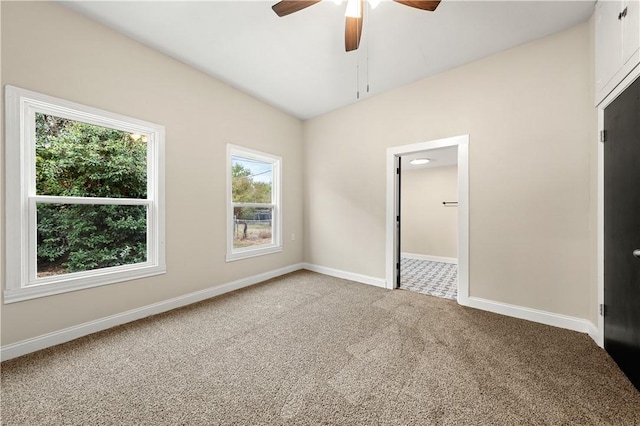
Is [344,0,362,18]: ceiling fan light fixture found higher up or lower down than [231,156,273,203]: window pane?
higher up

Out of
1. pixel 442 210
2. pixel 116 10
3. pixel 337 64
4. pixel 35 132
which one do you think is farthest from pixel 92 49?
pixel 442 210

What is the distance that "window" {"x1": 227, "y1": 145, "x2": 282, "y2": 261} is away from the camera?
3412mm

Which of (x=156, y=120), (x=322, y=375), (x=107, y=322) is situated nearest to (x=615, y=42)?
(x=322, y=375)

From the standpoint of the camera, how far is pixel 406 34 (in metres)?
2.33

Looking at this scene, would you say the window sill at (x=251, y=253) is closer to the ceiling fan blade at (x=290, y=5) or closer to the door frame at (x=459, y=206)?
the door frame at (x=459, y=206)

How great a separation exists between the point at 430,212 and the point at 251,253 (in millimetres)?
4580

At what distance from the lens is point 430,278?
4176 mm

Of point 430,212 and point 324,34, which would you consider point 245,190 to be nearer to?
point 324,34

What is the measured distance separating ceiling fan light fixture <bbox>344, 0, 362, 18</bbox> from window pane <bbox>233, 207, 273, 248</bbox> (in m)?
2.70

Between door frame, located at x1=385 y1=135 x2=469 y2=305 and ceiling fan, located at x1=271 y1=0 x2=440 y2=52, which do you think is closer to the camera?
ceiling fan, located at x1=271 y1=0 x2=440 y2=52

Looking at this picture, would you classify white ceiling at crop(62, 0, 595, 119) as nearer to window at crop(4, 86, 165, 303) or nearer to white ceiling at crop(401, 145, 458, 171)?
window at crop(4, 86, 165, 303)

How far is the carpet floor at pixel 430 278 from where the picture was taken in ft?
11.3

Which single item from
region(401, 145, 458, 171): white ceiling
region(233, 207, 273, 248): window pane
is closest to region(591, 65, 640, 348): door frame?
region(401, 145, 458, 171): white ceiling

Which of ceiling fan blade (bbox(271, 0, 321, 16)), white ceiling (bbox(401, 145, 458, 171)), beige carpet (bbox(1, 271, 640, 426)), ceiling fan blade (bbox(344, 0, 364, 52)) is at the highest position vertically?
ceiling fan blade (bbox(271, 0, 321, 16))
